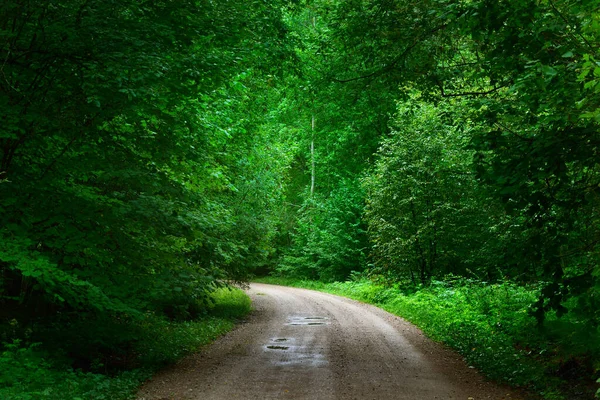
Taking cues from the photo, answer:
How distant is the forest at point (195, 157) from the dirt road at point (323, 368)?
649 millimetres

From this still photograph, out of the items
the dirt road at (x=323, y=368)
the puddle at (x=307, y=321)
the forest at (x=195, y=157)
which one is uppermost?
the forest at (x=195, y=157)

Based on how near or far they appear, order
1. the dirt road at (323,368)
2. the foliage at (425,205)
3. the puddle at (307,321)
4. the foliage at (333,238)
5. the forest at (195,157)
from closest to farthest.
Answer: the forest at (195,157)
the dirt road at (323,368)
the puddle at (307,321)
the foliage at (425,205)
the foliage at (333,238)

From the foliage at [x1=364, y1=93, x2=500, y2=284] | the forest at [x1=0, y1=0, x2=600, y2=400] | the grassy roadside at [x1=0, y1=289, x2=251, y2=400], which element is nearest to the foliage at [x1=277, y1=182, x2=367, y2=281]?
the foliage at [x1=364, y1=93, x2=500, y2=284]

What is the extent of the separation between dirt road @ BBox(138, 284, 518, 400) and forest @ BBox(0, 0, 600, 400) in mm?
649

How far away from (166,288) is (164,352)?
80.2 inches

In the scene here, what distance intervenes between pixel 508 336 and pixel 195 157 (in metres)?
7.75

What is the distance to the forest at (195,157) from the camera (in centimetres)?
691

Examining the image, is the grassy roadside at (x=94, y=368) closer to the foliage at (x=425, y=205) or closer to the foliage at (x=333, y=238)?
the foliage at (x=425, y=205)

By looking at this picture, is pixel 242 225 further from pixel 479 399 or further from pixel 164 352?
pixel 479 399

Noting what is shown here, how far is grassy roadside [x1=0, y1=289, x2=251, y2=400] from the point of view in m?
6.99

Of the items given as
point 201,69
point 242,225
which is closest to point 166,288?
Result: point 201,69

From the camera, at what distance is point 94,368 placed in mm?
8969

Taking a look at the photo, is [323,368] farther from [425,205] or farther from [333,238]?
[333,238]

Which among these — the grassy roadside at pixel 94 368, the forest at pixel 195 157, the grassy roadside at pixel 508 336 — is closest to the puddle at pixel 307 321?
the forest at pixel 195 157
